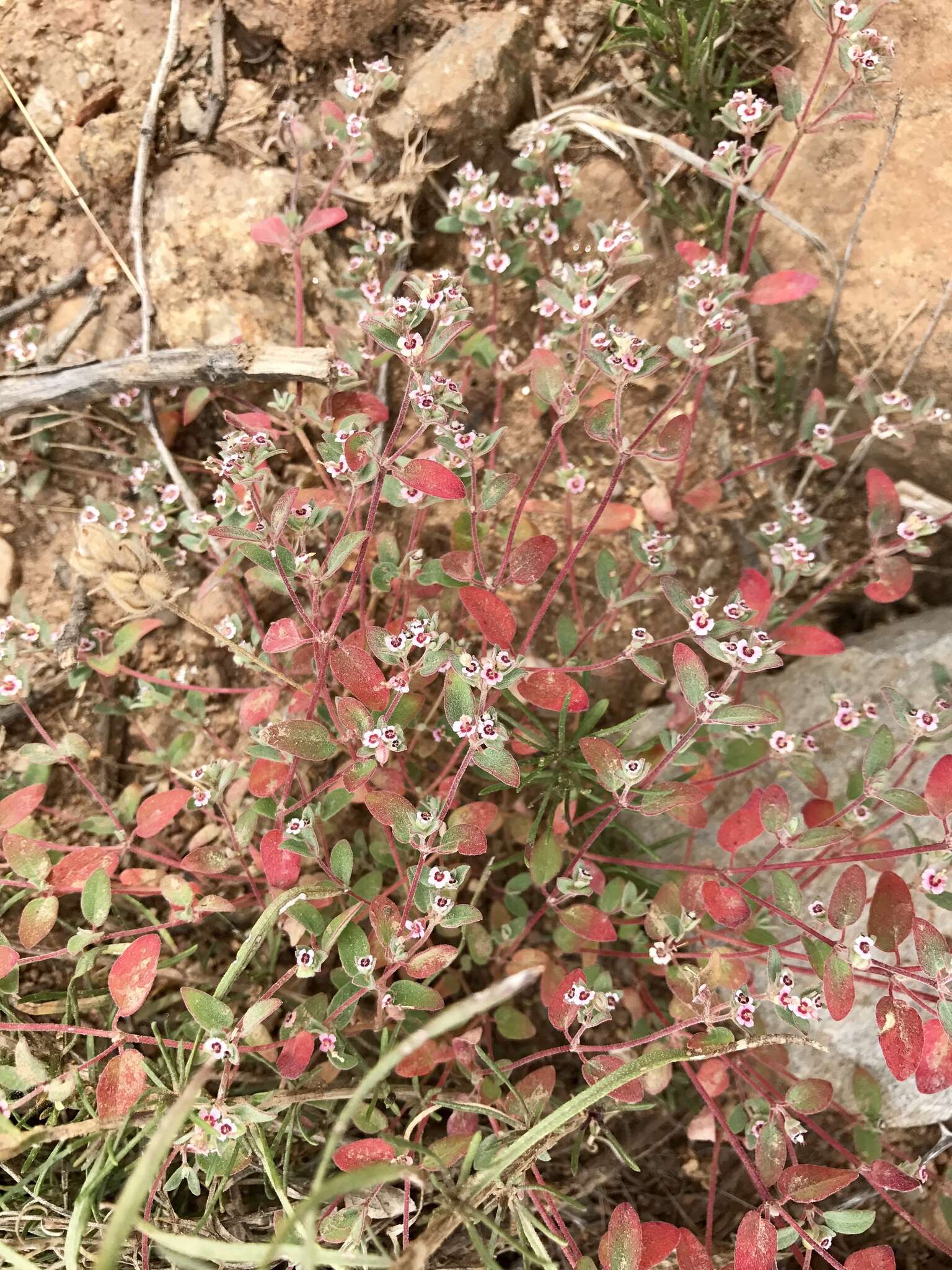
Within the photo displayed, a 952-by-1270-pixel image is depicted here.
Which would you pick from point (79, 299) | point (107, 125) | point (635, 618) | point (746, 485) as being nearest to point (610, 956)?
point (635, 618)

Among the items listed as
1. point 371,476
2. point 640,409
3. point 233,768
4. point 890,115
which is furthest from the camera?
point 640,409

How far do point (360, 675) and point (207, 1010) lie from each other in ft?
2.14

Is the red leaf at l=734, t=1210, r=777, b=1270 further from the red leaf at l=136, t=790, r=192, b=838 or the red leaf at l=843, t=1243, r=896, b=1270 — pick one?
the red leaf at l=136, t=790, r=192, b=838

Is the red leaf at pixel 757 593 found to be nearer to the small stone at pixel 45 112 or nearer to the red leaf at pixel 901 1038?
the red leaf at pixel 901 1038

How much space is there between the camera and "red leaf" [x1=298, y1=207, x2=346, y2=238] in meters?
2.24

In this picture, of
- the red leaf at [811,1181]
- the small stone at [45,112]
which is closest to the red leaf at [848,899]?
the red leaf at [811,1181]

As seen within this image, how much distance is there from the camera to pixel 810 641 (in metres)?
2.19

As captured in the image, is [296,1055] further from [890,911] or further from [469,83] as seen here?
[469,83]

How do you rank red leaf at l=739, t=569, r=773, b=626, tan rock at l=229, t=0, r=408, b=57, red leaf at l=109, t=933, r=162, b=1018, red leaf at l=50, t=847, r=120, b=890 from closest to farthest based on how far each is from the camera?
1. red leaf at l=109, t=933, r=162, b=1018
2. red leaf at l=50, t=847, r=120, b=890
3. red leaf at l=739, t=569, r=773, b=626
4. tan rock at l=229, t=0, r=408, b=57

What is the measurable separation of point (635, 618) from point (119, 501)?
55.2 inches

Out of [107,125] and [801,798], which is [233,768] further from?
[107,125]

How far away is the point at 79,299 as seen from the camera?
8.13 feet

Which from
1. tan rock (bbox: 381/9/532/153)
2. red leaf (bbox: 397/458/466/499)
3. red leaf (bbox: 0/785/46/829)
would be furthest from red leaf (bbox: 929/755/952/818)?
tan rock (bbox: 381/9/532/153)

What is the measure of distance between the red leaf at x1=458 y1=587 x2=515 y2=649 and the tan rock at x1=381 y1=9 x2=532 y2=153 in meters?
1.48
